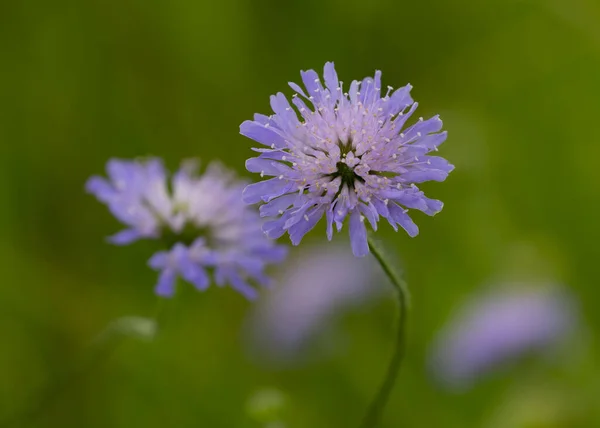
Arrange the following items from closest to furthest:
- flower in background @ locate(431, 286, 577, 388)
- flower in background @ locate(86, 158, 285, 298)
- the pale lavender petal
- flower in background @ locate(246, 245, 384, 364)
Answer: the pale lavender petal, flower in background @ locate(86, 158, 285, 298), flower in background @ locate(431, 286, 577, 388), flower in background @ locate(246, 245, 384, 364)

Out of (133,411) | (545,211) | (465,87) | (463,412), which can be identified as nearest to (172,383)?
(133,411)

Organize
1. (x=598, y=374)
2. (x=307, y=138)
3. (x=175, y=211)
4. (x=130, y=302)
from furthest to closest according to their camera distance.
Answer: (x=130, y=302) → (x=598, y=374) → (x=175, y=211) → (x=307, y=138)

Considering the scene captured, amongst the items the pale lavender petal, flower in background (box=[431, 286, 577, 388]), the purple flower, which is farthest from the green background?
the purple flower

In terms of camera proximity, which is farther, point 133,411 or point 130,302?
point 130,302

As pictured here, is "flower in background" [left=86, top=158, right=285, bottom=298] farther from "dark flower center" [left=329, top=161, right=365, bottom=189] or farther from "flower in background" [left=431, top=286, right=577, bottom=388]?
"flower in background" [left=431, top=286, right=577, bottom=388]

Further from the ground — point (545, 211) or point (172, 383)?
point (545, 211)

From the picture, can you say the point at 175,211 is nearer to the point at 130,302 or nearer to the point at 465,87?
the point at 130,302
